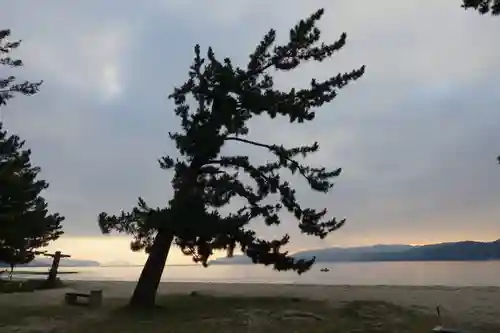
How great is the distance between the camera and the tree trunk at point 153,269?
14.7 metres

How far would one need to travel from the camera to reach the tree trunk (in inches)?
578

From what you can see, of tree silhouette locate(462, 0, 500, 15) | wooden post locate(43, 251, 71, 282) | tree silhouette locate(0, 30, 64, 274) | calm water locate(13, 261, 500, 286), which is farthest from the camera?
calm water locate(13, 261, 500, 286)

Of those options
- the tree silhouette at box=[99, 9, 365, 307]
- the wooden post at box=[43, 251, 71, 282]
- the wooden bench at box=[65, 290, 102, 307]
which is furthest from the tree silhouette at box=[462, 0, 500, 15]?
the wooden post at box=[43, 251, 71, 282]

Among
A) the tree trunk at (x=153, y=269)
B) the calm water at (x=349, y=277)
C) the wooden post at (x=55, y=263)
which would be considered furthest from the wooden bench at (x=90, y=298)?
the calm water at (x=349, y=277)

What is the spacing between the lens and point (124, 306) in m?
14.8

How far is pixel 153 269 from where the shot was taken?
48.4ft

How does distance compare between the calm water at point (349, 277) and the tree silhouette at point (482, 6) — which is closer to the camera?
the tree silhouette at point (482, 6)

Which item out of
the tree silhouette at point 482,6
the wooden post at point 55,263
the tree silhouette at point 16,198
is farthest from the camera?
the wooden post at point 55,263

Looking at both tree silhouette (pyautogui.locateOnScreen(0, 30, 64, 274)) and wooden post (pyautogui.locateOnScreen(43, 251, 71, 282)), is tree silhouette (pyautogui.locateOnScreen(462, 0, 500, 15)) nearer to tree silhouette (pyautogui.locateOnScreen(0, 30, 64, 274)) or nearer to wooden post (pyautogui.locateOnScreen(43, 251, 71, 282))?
tree silhouette (pyautogui.locateOnScreen(0, 30, 64, 274))

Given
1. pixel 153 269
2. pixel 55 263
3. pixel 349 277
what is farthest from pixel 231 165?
pixel 349 277

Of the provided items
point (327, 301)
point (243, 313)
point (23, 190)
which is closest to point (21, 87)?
point (23, 190)

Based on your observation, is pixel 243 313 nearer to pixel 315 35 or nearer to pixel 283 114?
pixel 283 114

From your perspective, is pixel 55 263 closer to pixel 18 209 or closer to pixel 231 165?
pixel 18 209

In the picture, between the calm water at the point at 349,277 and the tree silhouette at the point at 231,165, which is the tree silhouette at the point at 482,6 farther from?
the calm water at the point at 349,277
